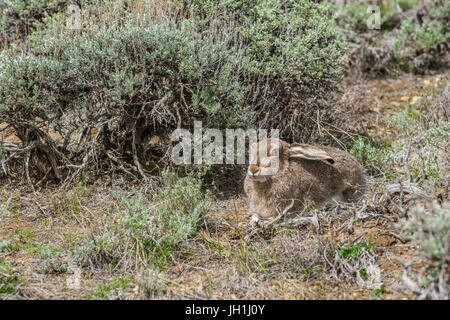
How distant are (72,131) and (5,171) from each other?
841 millimetres

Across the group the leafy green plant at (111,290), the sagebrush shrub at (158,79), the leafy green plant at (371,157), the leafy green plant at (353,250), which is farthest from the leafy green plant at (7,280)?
the leafy green plant at (371,157)

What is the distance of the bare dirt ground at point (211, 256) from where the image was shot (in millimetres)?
3926

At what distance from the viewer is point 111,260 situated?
172 inches

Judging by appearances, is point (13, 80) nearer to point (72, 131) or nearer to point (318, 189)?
point (72, 131)

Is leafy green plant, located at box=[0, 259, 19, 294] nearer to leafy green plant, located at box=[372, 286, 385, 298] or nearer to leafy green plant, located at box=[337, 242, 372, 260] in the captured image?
leafy green plant, located at box=[337, 242, 372, 260]

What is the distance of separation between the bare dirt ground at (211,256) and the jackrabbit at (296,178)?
0.26 metres

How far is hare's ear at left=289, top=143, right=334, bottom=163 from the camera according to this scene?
4809 mm

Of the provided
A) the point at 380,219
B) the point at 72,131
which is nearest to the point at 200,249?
the point at 380,219

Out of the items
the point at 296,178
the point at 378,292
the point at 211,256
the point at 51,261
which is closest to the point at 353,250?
the point at 378,292

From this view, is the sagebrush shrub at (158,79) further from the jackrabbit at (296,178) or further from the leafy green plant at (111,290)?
the leafy green plant at (111,290)

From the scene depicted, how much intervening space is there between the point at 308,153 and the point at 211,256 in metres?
1.37

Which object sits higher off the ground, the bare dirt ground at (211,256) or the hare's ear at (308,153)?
the hare's ear at (308,153)

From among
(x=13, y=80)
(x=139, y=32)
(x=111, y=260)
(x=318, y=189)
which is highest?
(x=139, y=32)

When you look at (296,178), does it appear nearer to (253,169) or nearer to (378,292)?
(253,169)
